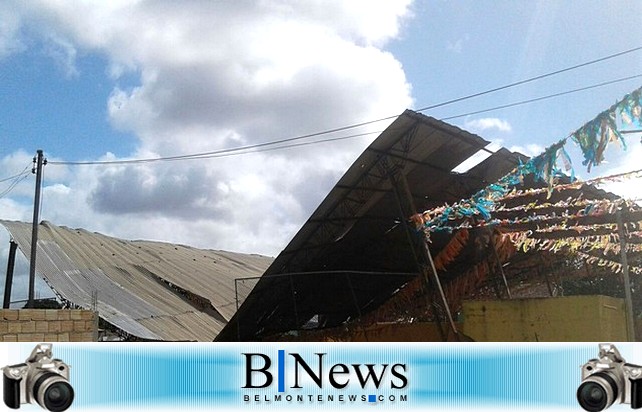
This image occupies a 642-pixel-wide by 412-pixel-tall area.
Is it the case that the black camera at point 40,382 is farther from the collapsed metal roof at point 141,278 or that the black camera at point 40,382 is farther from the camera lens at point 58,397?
the collapsed metal roof at point 141,278

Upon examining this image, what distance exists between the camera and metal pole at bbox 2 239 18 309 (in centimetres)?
481

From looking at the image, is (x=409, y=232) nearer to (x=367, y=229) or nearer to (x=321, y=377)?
(x=367, y=229)

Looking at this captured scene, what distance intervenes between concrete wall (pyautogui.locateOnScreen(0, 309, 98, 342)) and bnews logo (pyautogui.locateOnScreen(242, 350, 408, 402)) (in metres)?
2.13

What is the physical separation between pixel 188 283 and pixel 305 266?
93.2 inches

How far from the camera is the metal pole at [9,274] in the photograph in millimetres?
4806

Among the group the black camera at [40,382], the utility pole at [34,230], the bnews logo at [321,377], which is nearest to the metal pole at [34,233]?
Result: the utility pole at [34,230]

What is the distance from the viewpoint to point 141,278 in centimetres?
591

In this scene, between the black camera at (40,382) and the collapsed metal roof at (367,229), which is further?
the collapsed metal roof at (367,229)

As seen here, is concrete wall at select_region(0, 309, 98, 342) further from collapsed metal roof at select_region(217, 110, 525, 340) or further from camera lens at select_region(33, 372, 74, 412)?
collapsed metal roof at select_region(217, 110, 525, 340)

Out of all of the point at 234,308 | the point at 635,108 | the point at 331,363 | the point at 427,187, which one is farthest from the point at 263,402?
the point at 427,187

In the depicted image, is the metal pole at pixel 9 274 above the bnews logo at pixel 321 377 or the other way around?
above

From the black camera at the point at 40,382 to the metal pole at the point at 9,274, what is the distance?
1476mm

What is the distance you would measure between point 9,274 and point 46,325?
0.48 metres

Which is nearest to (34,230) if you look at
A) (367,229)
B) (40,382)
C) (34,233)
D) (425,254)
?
(34,233)
